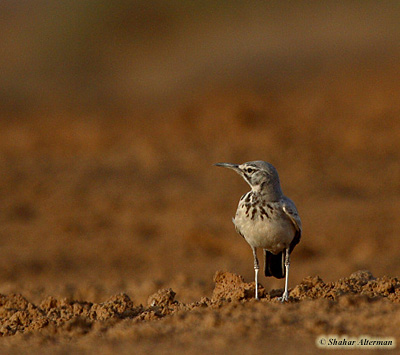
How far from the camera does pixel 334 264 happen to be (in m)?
13.9

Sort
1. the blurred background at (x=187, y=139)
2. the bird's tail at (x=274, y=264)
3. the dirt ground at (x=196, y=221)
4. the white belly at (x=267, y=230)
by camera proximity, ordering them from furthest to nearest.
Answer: the blurred background at (x=187, y=139), the bird's tail at (x=274, y=264), the white belly at (x=267, y=230), the dirt ground at (x=196, y=221)

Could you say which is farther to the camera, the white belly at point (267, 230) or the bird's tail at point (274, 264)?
the bird's tail at point (274, 264)

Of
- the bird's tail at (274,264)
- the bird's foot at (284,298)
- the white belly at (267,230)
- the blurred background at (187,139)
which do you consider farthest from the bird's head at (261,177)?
the blurred background at (187,139)

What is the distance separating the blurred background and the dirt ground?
2.5 inches

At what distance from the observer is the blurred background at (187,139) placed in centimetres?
1465

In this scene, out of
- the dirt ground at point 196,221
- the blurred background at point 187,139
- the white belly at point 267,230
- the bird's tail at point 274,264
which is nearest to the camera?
the dirt ground at point 196,221

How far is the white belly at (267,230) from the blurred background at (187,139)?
3231 mm

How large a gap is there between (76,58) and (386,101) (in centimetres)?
2103

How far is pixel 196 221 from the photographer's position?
53.8 ft

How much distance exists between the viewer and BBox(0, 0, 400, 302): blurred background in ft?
48.1

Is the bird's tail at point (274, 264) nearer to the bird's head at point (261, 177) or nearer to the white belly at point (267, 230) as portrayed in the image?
the white belly at point (267, 230)

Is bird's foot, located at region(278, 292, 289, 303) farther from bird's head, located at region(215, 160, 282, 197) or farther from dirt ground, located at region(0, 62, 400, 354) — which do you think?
bird's head, located at region(215, 160, 282, 197)

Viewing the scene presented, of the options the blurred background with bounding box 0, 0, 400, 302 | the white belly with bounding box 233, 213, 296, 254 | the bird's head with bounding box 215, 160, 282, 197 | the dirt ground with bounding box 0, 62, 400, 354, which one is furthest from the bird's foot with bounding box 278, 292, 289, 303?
the blurred background with bounding box 0, 0, 400, 302

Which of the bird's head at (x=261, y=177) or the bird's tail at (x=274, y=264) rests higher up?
the bird's head at (x=261, y=177)
